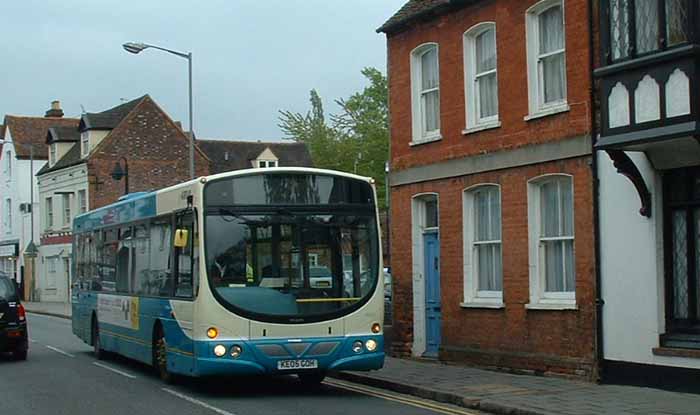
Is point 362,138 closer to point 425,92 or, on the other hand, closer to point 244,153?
point 244,153

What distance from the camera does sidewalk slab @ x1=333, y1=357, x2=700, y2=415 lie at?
13211mm

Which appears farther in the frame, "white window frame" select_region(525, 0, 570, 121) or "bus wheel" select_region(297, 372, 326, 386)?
"white window frame" select_region(525, 0, 570, 121)

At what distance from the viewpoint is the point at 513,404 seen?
44.6 ft

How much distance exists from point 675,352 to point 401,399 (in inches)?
151

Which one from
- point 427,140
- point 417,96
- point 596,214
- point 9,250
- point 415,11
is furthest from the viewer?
point 9,250

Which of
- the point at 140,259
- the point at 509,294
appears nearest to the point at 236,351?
the point at 140,259

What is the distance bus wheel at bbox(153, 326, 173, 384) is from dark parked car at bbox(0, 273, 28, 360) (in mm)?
4902

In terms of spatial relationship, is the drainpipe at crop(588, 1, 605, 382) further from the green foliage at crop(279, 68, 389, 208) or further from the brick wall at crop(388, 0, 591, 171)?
the green foliage at crop(279, 68, 389, 208)

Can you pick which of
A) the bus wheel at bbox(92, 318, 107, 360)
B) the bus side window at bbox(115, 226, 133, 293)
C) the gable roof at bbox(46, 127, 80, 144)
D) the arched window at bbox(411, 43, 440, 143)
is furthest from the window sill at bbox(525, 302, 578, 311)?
the gable roof at bbox(46, 127, 80, 144)

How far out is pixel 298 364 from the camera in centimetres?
1519

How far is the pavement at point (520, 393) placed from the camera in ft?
43.4

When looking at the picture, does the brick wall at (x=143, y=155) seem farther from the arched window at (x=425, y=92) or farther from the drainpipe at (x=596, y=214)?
the drainpipe at (x=596, y=214)

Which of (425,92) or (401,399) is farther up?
(425,92)

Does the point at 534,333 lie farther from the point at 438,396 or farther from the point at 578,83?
the point at 578,83
